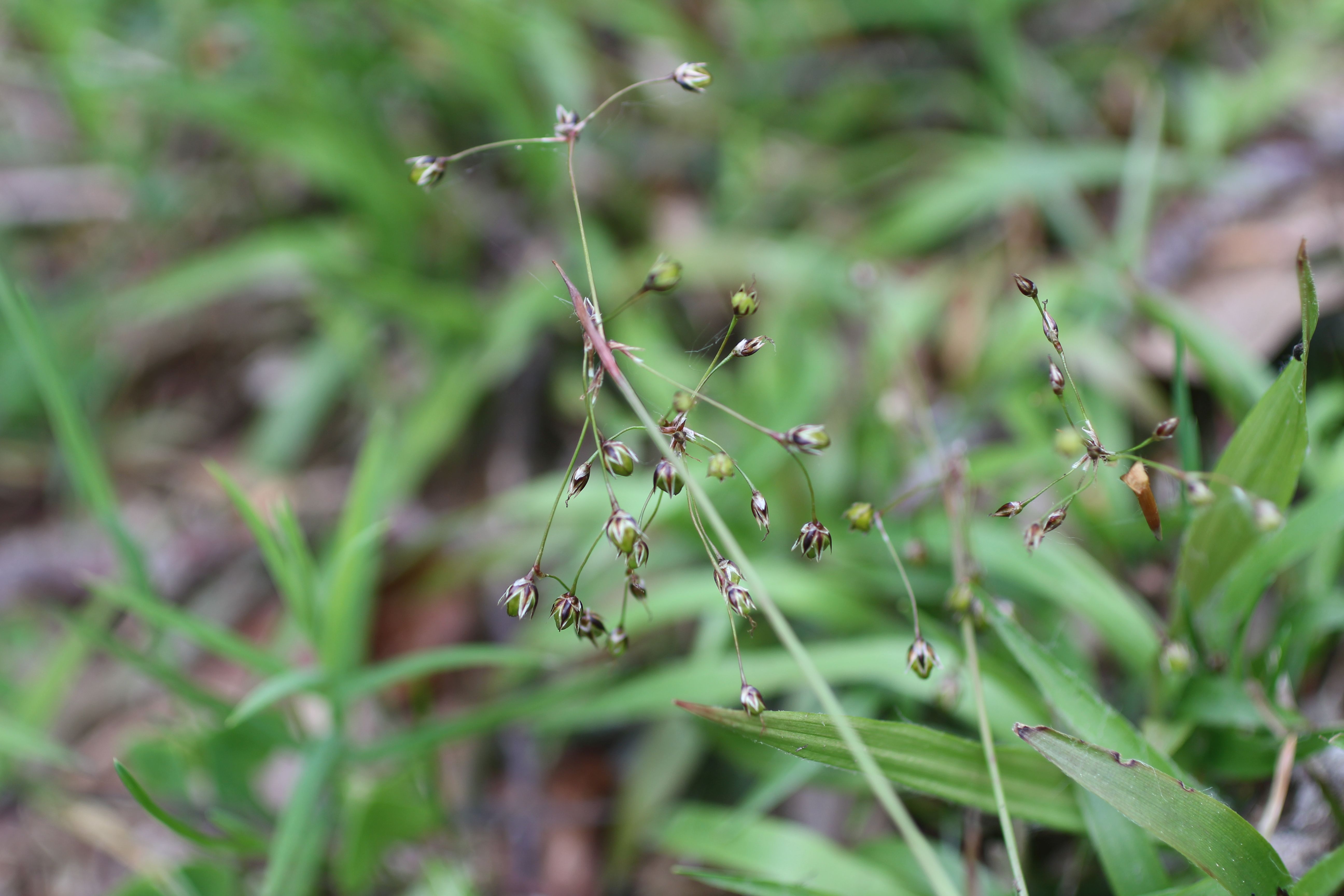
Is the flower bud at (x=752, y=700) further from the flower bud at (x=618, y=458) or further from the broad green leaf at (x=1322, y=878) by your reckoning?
the broad green leaf at (x=1322, y=878)

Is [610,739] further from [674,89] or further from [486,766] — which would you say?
[674,89]

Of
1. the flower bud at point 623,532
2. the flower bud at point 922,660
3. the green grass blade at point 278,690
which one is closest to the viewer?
the flower bud at point 623,532

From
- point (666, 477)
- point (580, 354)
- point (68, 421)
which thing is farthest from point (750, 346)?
point (580, 354)

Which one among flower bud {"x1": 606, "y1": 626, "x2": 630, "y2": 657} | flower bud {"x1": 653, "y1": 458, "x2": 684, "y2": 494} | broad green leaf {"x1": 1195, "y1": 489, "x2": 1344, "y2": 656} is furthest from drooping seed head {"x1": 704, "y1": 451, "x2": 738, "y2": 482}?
broad green leaf {"x1": 1195, "y1": 489, "x2": 1344, "y2": 656}

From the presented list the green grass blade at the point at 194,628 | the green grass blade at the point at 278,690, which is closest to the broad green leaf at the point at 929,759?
the green grass blade at the point at 278,690

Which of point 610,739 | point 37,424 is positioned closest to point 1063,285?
point 610,739

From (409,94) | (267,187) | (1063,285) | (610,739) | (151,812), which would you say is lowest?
(610,739)
